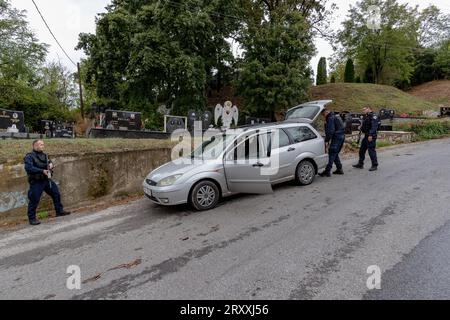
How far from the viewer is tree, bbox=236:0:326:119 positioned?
1870 cm

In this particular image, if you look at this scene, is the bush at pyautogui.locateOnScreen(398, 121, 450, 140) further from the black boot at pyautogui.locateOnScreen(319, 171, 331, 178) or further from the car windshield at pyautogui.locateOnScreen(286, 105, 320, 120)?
the black boot at pyautogui.locateOnScreen(319, 171, 331, 178)

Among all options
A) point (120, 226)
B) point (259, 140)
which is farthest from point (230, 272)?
point (259, 140)

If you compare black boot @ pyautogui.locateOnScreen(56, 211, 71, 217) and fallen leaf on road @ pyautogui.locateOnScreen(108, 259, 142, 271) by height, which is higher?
black boot @ pyautogui.locateOnScreen(56, 211, 71, 217)

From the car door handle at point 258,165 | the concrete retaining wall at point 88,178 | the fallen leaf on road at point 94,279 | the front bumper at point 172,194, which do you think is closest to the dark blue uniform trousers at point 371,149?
the car door handle at point 258,165

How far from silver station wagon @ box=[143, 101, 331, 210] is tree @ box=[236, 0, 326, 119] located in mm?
11721

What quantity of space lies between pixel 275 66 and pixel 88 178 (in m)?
14.6

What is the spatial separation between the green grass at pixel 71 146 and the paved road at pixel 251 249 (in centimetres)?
168

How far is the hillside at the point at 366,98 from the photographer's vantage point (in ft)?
84.9

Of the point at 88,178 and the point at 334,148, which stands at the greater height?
the point at 334,148

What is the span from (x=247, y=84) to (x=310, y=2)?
12018 mm

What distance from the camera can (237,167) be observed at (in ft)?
20.6

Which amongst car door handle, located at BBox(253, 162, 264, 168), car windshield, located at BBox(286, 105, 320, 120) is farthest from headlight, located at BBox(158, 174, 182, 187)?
car windshield, located at BBox(286, 105, 320, 120)

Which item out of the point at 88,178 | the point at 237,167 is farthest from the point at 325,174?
the point at 88,178

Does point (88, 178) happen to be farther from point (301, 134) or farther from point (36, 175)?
point (301, 134)
